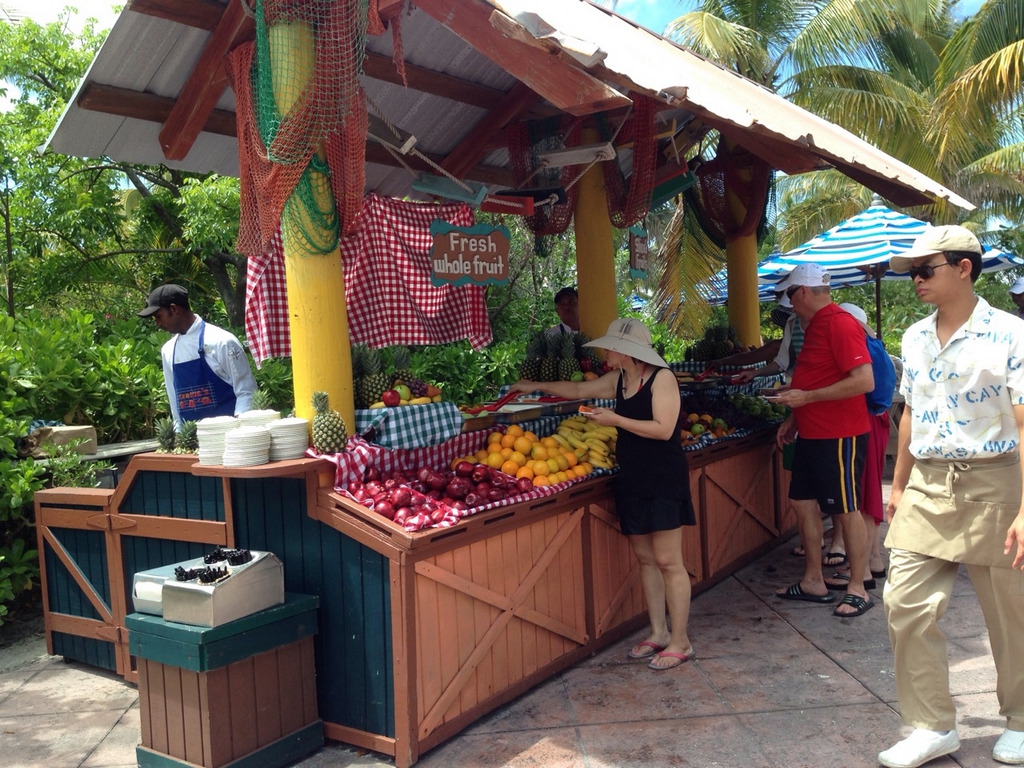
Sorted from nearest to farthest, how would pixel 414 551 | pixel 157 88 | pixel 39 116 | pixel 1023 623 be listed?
pixel 1023 623 → pixel 414 551 → pixel 157 88 → pixel 39 116

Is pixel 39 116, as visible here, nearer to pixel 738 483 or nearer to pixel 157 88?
pixel 157 88

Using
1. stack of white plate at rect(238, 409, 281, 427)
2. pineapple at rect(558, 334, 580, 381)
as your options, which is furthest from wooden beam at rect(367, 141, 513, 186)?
stack of white plate at rect(238, 409, 281, 427)

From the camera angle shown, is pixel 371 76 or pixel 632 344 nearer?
pixel 632 344

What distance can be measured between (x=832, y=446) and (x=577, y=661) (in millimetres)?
2218

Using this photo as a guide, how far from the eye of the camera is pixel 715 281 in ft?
53.5

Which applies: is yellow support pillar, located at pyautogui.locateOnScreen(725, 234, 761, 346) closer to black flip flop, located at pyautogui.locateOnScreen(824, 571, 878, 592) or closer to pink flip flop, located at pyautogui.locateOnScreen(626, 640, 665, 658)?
black flip flop, located at pyautogui.locateOnScreen(824, 571, 878, 592)

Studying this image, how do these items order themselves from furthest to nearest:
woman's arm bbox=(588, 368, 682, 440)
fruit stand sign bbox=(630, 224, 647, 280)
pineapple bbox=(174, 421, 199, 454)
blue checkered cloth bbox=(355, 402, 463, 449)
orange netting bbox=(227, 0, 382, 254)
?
1. fruit stand sign bbox=(630, 224, 647, 280)
2. pineapple bbox=(174, 421, 199, 454)
3. woman's arm bbox=(588, 368, 682, 440)
4. blue checkered cloth bbox=(355, 402, 463, 449)
5. orange netting bbox=(227, 0, 382, 254)

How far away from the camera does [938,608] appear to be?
3.41 m

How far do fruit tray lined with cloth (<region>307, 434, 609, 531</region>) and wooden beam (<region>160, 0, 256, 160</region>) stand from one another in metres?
2.40

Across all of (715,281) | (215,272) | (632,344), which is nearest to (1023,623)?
(632,344)

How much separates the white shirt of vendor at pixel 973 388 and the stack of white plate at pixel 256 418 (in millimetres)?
3009

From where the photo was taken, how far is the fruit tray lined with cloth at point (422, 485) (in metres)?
4.00

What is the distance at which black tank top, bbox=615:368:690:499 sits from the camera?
4.78 metres

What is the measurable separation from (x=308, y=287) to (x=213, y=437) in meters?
0.88
